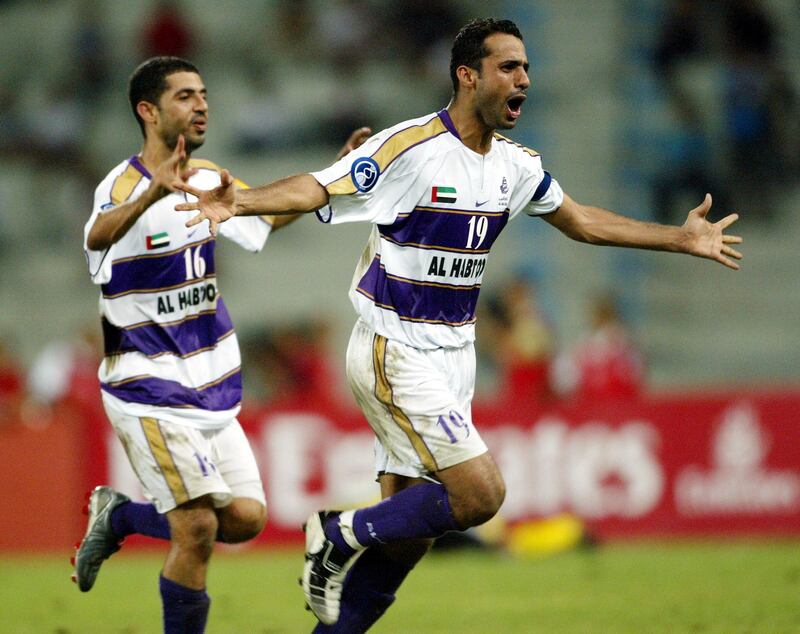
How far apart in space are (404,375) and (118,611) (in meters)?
4.10

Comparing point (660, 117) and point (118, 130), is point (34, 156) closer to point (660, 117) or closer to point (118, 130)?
point (118, 130)

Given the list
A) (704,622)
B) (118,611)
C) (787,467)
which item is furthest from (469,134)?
(787,467)

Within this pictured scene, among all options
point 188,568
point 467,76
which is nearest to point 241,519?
point 188,568

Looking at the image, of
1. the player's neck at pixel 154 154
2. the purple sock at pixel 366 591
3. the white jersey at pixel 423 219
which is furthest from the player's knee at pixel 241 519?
the player's neck at pixel 154 154

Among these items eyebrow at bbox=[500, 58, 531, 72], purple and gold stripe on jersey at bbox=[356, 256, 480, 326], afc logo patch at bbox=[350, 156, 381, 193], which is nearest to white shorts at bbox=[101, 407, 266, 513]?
purple and gold stripe on jersey at bbox=[356, 256, 480, 326]

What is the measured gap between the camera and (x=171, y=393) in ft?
22.2

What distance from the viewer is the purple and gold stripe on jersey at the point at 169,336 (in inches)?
267

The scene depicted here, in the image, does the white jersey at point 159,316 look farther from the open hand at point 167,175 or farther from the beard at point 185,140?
the open hand at point 167,175

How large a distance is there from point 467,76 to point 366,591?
7.81 ft

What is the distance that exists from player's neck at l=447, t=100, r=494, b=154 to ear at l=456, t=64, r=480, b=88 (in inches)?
3.6

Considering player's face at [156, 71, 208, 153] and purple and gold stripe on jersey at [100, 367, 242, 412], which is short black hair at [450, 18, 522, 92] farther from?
purple and gold stripe on jersey at [100, 367, 242, 412]

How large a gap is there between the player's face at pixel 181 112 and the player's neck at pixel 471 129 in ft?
4.34

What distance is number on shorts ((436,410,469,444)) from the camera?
6.14 meters

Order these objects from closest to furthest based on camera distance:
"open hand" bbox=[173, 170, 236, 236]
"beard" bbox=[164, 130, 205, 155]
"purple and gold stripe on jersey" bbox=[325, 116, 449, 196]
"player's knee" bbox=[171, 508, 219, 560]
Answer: "open hand" bbox=[173, 170, 236, 236]
"purple and gold stripe on jersey" bbox=[325, 116, 449, 196]
"player's knee" bbox=[171, 508, 219, 560]
"beard" bbox=[164, 130, 205, 155]
